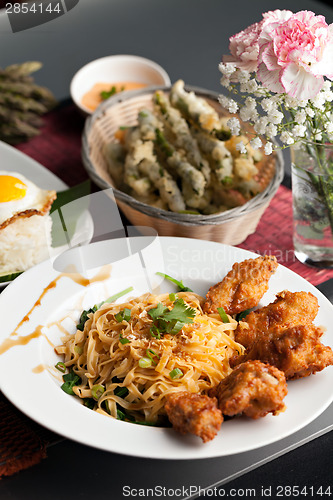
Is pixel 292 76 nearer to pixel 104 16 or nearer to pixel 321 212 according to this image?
pixel 321 212

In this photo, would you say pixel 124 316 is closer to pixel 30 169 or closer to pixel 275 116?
pixel 275 116

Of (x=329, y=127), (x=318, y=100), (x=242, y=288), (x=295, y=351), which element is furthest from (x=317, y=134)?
(x=295, y=351)

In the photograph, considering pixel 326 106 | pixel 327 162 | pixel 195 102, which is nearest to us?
pixel 326 106

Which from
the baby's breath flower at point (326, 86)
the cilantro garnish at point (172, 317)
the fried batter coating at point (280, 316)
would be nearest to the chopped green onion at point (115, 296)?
the cilantro garnish at point (172, 317)

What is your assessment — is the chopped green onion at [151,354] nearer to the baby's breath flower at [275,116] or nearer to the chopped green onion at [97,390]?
the chopped green onion at [97,390]

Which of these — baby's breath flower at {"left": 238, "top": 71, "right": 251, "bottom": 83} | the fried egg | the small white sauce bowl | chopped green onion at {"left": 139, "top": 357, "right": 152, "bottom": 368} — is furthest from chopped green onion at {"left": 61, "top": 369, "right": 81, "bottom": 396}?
the small white sauce bowl

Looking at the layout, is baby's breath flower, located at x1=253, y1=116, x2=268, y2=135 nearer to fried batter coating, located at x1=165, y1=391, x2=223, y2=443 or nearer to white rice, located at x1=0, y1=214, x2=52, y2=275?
fried batter coating, located at x1=165, y1=391, x2=223, y2=443

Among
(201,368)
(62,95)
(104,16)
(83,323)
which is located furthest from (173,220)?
(104,16)
